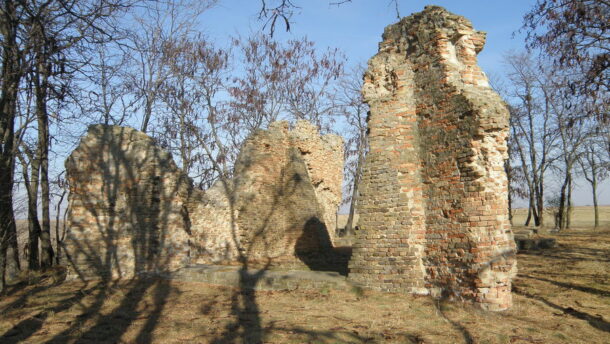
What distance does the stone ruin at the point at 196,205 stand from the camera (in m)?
9.58

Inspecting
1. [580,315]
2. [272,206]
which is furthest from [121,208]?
[580,315]

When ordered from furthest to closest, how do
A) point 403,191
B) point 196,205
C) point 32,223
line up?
1. point 196,205
2. point 32,223
3. point 403,191

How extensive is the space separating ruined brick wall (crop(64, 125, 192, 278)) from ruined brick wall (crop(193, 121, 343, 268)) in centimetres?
175

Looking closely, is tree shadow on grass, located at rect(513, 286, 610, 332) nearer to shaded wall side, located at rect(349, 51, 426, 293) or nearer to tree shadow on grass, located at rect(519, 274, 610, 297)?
tree shadow on grass, located at rect(519, 274, 610, 297)

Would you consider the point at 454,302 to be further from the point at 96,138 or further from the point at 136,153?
the point at 96,138

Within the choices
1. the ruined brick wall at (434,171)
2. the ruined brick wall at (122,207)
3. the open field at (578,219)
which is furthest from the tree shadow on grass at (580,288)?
the open field at (578,219)

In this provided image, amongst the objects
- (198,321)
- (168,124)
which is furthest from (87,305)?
(168,124)

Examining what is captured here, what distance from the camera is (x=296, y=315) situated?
618cm

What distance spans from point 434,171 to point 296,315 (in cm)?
315

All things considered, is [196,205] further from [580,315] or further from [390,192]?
[580,315]

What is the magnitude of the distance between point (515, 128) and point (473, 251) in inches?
831

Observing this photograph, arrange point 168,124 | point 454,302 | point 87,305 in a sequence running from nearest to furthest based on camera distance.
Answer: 1. point 454,302
2. point 87,305
3. point 168,124

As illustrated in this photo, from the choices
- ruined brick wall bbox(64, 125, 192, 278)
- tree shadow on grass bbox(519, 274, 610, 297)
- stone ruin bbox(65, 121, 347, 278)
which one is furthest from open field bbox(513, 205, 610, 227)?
ruined brick wall bbox(64, 125, 192, 278)

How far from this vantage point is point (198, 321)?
20.2ft
